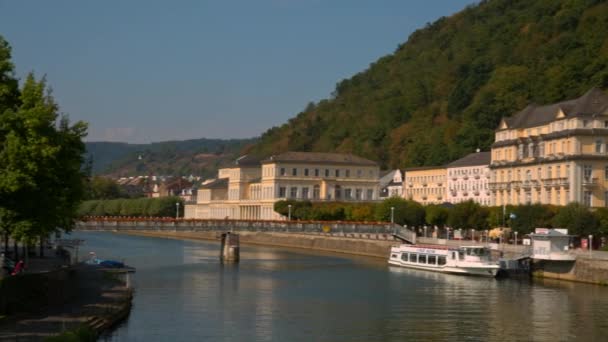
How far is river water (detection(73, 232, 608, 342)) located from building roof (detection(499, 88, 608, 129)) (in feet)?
79.6

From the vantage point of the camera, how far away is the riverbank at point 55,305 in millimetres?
37938

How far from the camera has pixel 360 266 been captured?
284 ft

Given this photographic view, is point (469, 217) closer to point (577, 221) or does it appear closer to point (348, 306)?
point (577, 221)

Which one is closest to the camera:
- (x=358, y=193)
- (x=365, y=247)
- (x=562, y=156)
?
(x=562, y=156)

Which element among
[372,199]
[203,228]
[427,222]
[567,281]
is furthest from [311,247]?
[567,281]

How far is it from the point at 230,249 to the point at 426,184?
63638 millimetres

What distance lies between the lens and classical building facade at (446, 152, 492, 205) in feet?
423

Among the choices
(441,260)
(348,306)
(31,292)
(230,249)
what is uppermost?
(230,249)

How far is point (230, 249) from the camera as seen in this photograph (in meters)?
91.3

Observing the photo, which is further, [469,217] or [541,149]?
[541,149]

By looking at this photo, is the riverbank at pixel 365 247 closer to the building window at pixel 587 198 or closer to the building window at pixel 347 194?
the building window at pixel 587 198

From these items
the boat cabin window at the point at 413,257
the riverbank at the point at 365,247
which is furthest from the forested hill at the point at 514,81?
the boat cabin window at the point at 413,257

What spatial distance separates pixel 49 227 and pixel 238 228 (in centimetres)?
5365

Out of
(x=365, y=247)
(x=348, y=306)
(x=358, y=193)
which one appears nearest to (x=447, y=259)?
(x=365, y=247)
